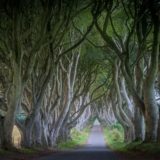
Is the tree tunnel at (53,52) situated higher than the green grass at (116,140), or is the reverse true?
the tree tunnel at (53,52)

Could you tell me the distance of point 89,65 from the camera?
43.7m

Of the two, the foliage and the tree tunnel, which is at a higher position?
the tree tunnel

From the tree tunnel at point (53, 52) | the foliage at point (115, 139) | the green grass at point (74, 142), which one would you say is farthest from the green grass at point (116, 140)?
the tree tunnel at point (53, 52)

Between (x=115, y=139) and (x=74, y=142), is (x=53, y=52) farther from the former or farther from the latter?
(x=115, y=139)

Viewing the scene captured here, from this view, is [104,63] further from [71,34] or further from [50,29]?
[50,29]

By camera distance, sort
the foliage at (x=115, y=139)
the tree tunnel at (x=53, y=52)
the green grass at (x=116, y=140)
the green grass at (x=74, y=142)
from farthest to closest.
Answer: the green grass at (x=74, y=142) → the foliage at (x=115, y=139) → the green grass at (x=116, y=140) → the tree tunnel at (x=53, y=52)

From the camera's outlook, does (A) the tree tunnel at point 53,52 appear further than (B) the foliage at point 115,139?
No


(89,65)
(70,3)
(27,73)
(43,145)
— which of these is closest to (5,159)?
(27,73)

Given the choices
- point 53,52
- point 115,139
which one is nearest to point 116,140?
point 115,139

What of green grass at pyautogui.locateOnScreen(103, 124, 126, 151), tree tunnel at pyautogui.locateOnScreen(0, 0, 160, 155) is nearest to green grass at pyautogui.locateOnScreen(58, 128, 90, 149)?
green grass at pyautogui.locateOnScreen(103, 124, 126, 151)

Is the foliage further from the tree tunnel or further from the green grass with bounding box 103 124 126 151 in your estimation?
the tree tunnel

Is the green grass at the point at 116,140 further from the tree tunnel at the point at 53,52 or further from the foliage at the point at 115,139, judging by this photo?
the tree tunnel at the point at 53,52

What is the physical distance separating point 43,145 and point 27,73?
9.70 m

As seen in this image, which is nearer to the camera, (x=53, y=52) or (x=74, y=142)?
(x=53, y=52)
